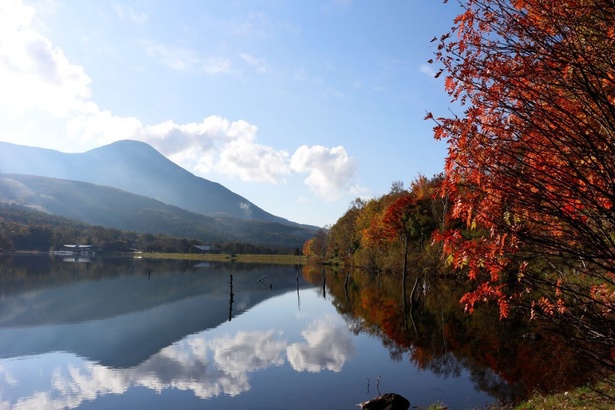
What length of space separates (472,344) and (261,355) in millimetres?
14553

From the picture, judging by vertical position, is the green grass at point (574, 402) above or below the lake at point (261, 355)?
above

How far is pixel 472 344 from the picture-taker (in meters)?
30.4

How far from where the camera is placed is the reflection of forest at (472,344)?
21.6 m

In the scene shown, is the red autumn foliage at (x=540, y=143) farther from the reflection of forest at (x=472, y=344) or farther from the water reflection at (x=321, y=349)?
the water reflection at (x=321, y=349)

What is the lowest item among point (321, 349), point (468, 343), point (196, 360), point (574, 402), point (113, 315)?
point (113, 315)

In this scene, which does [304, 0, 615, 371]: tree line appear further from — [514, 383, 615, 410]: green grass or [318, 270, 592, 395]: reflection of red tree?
[514, 383, 615, 410]: green grass

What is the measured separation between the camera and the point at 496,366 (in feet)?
81.2

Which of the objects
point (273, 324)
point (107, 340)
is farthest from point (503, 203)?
point (273, 324)

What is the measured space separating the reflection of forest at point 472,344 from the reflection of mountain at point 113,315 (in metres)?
16.4

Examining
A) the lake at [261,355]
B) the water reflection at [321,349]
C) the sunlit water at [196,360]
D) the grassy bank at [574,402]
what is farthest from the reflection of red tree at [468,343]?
the water reflection at [321,349]

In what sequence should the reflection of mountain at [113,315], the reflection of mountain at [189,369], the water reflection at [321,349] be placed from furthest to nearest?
the reflection of mountain at [113,315], the water reflection at [321,349], the reflection of mountain at [189,369]

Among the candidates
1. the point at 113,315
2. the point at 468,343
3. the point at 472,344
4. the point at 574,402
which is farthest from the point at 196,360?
the point at 113,315

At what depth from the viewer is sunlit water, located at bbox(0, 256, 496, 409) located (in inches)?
822

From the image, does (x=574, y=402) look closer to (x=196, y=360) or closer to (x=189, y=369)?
(x=189, y=369)
